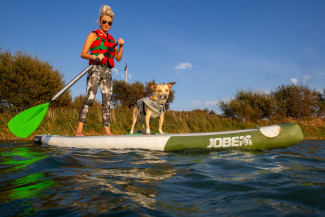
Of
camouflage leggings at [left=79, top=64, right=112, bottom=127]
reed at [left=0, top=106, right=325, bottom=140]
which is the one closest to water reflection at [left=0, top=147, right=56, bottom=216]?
camouflage leggings at [left=79, top=64, right=112, bottom=127]

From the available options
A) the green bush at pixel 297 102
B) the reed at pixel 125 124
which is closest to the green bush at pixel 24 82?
the reed at pixel 125 124

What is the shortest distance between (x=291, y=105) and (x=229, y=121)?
455cm

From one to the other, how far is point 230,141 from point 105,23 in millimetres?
3838

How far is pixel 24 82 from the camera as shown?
11109 millimetres

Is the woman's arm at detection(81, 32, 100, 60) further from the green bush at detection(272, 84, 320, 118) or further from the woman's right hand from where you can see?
the green bush at detection(272, 84, 320, 118)

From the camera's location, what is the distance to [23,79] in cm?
1122

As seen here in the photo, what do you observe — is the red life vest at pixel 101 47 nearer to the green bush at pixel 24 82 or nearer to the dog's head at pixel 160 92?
the dog's head at pixel 160 92

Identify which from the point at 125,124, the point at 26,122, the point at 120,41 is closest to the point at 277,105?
the point at 125,124

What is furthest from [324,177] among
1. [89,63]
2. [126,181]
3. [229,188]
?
[89,63]

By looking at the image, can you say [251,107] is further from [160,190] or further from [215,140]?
[160,190]

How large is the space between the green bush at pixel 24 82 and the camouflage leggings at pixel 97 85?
7.55 metres

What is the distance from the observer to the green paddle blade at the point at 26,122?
467 centimetres

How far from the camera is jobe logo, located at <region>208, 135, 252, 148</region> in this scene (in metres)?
4.05

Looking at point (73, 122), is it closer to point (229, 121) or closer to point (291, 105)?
point (229, 121)
